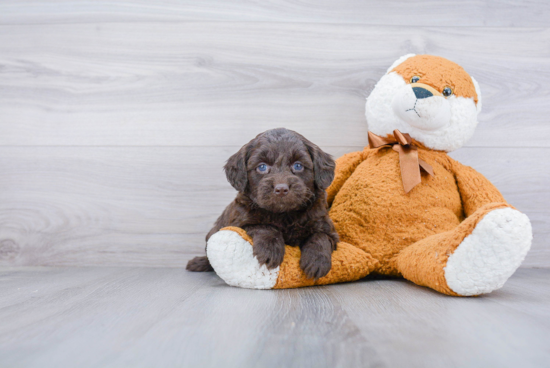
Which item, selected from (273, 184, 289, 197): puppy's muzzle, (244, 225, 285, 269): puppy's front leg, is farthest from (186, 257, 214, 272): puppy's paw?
(273, 184, 289, 197): puppy's muzzle

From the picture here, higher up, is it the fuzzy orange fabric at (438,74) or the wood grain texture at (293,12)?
the wood grain texture at (293,12)

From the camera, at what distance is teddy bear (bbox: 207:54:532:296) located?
101 cm

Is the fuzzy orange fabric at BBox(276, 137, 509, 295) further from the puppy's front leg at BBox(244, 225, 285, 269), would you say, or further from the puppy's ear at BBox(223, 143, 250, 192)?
the puppy's ear at BBox(223, 143, 250, 192)

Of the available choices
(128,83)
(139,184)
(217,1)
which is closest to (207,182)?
(139,184)

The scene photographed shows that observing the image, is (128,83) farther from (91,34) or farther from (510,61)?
(510,61)

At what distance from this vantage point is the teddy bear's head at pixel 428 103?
114cm

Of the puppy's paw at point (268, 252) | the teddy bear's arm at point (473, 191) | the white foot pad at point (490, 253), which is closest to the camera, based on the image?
the white foot pad at point (490, 253)

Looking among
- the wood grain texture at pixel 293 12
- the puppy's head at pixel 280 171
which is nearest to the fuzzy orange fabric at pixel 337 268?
the puppy's head at pixel 280 171

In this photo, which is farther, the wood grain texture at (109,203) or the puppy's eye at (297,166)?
the wood grain texture at (109,203)

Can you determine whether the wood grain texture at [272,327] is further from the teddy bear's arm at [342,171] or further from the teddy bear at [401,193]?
the teddy bear's arm at [342,171]

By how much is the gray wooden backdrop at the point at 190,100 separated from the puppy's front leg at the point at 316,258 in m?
0.56

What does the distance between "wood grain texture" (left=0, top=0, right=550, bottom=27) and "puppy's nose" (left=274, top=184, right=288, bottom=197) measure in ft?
2.80

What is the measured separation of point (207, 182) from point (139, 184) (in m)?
Result: 0.26

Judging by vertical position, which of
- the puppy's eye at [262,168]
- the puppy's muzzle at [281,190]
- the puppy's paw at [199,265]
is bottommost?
the puppy's paw at [199,265]
